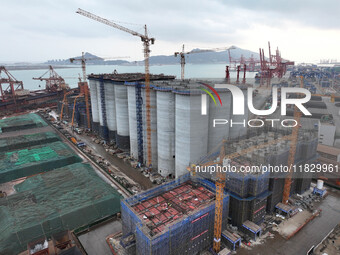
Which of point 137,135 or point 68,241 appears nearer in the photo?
point 68,241

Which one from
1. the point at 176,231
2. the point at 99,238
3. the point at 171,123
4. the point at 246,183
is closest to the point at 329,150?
the point at 246,183

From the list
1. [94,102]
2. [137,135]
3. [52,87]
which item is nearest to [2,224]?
[137,135]

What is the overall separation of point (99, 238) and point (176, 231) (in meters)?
14.2

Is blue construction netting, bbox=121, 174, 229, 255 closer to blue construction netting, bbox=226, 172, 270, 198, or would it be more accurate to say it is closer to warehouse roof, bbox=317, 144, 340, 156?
blue construction netting, bbox=226, 172, 270, 198

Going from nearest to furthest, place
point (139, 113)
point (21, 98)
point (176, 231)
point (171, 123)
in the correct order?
point (176, 231), point (171, 123), point (139, 113), point (21, 98)

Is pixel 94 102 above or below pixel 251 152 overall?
above

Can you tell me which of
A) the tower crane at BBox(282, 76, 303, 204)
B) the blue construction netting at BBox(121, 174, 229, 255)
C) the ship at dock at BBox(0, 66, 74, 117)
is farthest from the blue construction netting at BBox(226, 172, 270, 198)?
the ship at dock at BBox(0, 66, 74, 117)

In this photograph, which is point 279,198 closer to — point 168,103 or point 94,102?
point 168,103

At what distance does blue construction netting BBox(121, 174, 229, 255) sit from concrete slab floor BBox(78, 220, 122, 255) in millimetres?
4320

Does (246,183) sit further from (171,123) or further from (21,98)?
(21,98)

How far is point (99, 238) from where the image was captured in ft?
111

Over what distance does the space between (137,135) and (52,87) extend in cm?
11257

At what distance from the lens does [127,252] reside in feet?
91.6

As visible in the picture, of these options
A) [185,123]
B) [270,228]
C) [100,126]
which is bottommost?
[270,228]
